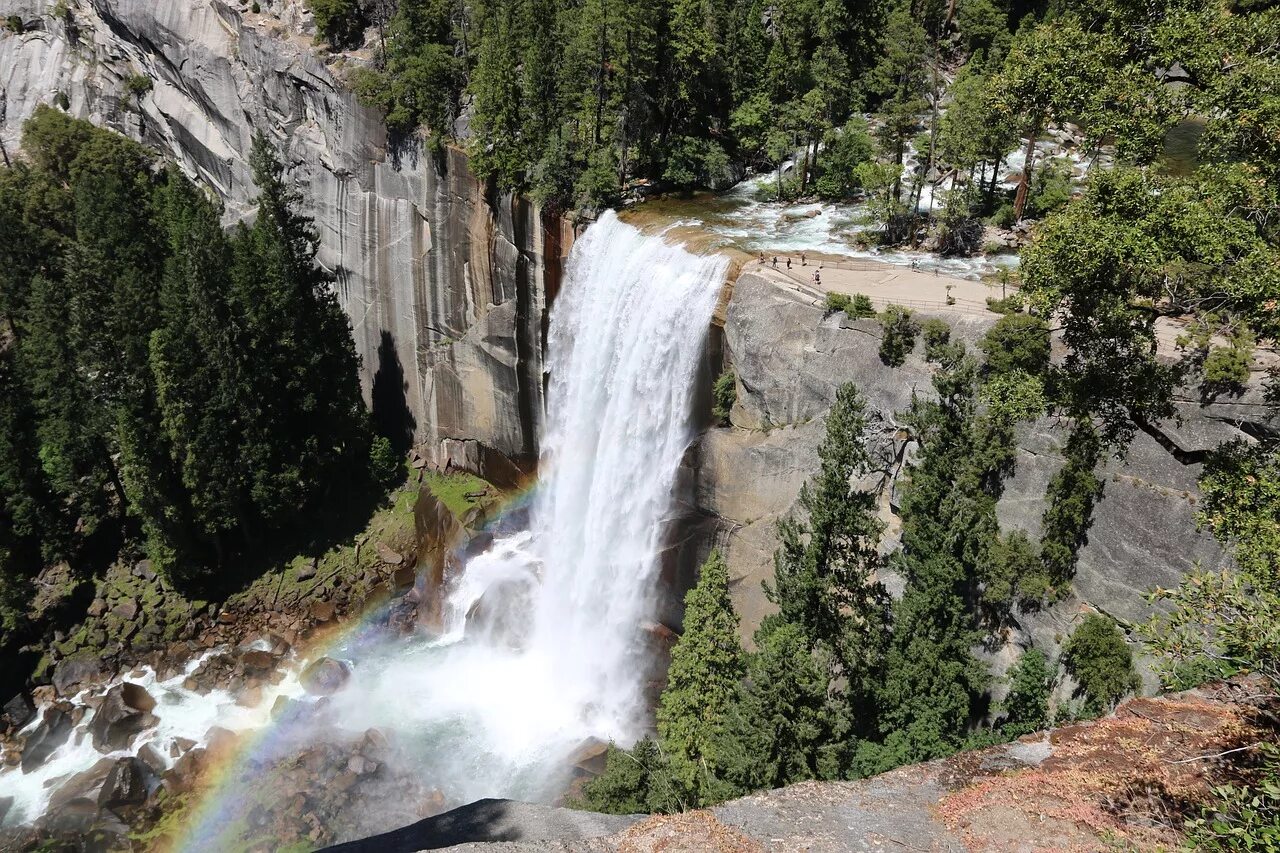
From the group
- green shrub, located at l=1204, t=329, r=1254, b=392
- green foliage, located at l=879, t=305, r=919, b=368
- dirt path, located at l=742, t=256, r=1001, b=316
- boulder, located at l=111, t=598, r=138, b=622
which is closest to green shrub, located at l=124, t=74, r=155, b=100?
boulder, located at l=111, t=598, r=138, b=622

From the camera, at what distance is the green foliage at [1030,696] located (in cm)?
2453

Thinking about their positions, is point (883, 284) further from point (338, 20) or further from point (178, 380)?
point (338, 20)

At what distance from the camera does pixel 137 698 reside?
128 feet

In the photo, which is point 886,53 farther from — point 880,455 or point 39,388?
point 39,388

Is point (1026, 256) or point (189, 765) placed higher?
point (1026, 256)

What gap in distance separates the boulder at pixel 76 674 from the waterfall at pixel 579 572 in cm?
1340

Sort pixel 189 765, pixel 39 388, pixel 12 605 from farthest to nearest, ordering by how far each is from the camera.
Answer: pixel 39 388 < pixel 12 605 < pixel 189 765

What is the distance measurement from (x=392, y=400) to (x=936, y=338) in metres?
37.7

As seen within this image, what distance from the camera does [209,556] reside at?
45.2 m

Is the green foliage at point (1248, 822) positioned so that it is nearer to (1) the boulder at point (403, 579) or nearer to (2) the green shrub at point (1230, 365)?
(2) the green shrub at point (1230, 365)

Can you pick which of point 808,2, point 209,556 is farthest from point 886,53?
point 209,556

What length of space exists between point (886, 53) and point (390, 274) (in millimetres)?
33877

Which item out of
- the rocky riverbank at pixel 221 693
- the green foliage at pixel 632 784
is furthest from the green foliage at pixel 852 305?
the rocky riverbank at pixel 221 693

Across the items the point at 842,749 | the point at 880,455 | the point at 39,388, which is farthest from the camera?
the point at 39,388
